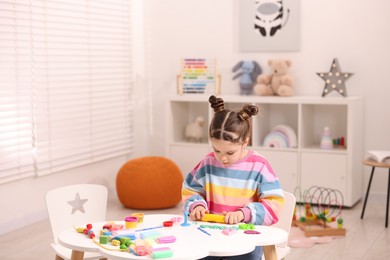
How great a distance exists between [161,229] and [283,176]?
8.73 feet

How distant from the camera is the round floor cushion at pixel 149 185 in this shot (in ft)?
15.4

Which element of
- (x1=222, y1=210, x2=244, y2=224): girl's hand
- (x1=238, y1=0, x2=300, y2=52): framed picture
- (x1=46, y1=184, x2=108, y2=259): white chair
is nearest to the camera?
(x1=222, y1=210, x2=244, y2=224): girl's hand

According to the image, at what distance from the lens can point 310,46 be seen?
16.6 feet

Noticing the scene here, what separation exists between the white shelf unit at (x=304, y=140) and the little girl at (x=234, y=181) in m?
2.32

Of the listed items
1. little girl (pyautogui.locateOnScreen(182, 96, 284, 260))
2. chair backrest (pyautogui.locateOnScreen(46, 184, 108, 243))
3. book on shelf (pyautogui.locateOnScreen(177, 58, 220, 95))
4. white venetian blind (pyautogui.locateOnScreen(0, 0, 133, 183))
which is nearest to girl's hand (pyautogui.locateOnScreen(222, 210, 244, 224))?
little girl (pyautogui.locateOnScreen(182, 96, 284, 260))

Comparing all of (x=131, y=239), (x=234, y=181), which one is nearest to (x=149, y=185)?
(x=234, y=181)

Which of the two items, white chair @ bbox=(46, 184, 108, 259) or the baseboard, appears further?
the baseboard

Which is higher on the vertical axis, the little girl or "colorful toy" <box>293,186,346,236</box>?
the little girl

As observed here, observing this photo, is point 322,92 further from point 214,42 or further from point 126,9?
point 126,9

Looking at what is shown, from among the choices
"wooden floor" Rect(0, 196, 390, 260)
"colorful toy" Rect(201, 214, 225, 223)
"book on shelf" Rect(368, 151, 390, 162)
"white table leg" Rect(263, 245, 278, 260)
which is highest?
"colorful toy" Rect(201, 214, 225, 223)

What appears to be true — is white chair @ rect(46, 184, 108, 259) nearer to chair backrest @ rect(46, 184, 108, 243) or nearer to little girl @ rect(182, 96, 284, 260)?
chair backrest @ rect(46, 184, 108, 243)

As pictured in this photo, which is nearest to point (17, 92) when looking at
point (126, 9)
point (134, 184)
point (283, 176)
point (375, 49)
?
point (134, 184)

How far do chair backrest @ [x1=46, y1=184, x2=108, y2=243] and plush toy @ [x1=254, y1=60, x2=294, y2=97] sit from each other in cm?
238

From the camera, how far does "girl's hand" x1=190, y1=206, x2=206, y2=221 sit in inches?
94.0
